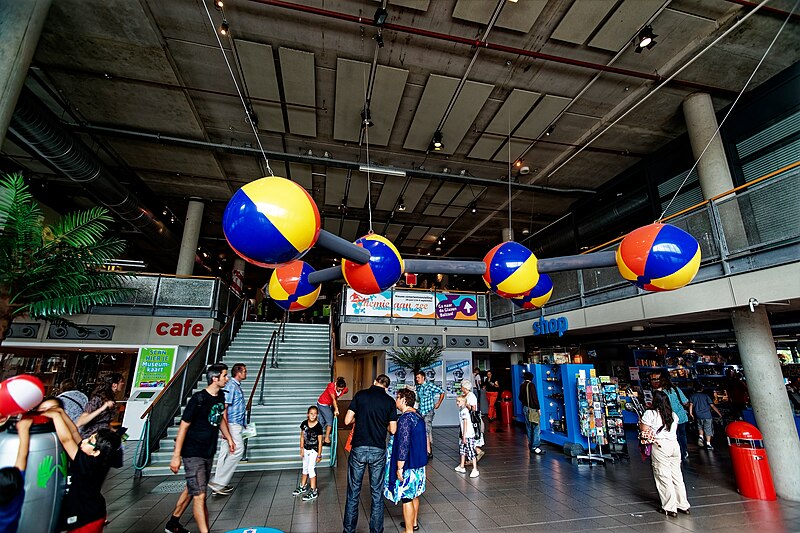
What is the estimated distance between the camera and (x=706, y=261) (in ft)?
19.8

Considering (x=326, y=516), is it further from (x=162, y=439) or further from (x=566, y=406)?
(x=566, y=406)

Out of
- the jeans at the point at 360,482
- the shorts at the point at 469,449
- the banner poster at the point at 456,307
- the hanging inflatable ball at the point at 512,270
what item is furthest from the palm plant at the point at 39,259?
the banner poster at the point at 456,307

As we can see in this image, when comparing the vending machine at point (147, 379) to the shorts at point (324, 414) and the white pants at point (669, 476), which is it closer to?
the shorts at point (324, 414)

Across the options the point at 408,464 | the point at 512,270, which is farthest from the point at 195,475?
the point at 512,270

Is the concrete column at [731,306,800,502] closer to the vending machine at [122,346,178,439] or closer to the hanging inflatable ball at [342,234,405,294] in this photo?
the hanging inflatable ball at [342,234,405,294]

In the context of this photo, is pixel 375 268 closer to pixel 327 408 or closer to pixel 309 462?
Result: pixel 309 462

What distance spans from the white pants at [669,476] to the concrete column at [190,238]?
12861 mm

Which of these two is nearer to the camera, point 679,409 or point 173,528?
point 173,528

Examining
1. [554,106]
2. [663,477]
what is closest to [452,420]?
[663,477]

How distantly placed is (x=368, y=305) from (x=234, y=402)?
22.0ft

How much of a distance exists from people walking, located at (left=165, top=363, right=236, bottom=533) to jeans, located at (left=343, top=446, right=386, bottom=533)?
150 centimetres

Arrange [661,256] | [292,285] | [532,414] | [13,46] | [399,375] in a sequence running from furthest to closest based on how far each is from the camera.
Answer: [399,375], [532,414], [13,46], [292,285], [661,256]

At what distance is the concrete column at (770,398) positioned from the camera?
5.46m

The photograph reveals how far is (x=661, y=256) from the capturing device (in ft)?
8.78
